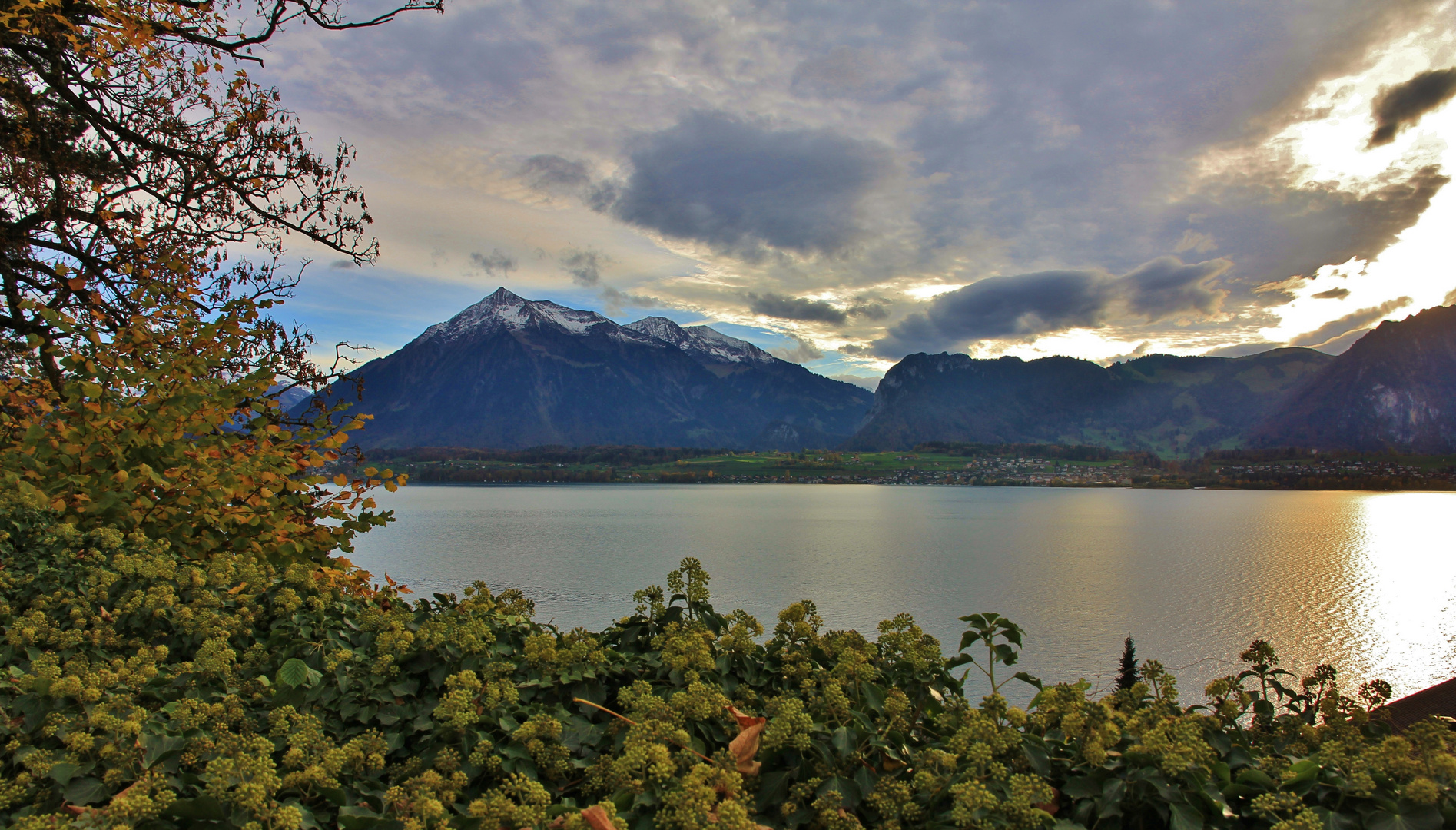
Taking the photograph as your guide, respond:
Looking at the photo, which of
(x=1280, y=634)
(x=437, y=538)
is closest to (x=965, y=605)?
(x=1280, y=634)

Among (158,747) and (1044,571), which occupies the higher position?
(158,747)

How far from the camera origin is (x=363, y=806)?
2.13m

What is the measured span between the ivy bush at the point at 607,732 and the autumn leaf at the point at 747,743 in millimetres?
13

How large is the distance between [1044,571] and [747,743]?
5159 cm

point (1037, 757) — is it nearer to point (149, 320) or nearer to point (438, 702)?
point (438, 702)

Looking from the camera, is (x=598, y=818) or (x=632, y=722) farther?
(x=632, y=722)

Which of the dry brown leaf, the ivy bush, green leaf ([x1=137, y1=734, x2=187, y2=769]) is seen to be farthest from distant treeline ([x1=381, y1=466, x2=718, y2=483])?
the dry brown leaf

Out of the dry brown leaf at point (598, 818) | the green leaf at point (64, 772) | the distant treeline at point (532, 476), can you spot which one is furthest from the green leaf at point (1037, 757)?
the distant treeline at point (532, 476)

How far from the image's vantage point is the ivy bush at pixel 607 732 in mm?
1961

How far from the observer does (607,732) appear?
257 cm

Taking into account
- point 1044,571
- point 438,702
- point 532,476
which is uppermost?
point 438,702

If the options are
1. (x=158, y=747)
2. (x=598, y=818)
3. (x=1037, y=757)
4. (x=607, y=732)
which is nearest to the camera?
(x=598, y=818)

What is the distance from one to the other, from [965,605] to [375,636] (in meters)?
35.8

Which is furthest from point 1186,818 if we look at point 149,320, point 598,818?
point 149,320
